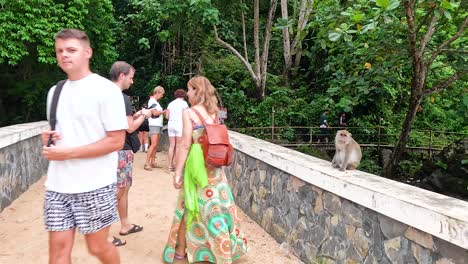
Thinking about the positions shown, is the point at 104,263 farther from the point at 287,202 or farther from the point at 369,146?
the point at 369,146

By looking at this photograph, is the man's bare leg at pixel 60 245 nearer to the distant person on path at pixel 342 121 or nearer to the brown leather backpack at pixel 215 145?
the brown leather backpack at pixel 215 145

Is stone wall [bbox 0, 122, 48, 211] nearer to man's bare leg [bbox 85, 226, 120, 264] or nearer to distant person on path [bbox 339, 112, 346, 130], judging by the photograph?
man's bare leg [bbox 85, 226, 120, 264]

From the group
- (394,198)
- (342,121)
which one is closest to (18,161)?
(394,198)

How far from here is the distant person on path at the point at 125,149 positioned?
3914 mm

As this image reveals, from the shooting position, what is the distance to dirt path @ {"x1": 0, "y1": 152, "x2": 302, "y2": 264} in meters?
3.96

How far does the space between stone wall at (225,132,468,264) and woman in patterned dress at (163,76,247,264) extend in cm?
65

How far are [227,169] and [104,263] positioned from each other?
12.6 ft

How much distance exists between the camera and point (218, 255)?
143 inches

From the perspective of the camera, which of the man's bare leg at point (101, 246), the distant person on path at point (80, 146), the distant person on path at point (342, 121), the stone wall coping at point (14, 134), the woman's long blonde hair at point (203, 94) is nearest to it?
the distant person on path at point (80, 146)

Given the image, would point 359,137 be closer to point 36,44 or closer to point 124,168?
point 36,44

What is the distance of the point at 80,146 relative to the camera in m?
2.37

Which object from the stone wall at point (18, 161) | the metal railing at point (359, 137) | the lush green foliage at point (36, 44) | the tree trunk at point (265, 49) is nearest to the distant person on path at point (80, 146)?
the stone wall at point (18, 161)

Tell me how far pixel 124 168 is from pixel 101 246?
166 centimetres

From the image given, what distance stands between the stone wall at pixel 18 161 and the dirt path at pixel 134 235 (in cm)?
16
